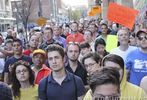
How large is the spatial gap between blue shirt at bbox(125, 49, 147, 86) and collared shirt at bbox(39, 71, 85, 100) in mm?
1244

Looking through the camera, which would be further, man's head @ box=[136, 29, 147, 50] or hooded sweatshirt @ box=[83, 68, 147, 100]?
man's head @ box=[136, 29, 147, 50]

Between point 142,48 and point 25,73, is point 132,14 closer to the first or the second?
point 142,48

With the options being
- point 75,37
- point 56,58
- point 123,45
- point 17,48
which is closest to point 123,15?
point 123,45

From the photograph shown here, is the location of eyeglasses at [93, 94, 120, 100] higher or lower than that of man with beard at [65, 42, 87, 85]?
higher

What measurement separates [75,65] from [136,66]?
94 centimetres

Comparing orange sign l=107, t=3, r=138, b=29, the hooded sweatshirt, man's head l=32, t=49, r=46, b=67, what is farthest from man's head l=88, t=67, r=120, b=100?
orange sign l=107, t=3, r=138, b=29

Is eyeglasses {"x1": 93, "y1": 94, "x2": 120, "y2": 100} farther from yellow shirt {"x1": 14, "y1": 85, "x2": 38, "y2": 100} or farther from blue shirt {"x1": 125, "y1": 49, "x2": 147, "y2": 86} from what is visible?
blue shirt {"x1": 125, "y1": 49, "x2": 147, "y2": 86}

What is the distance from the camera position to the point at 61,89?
4840mm

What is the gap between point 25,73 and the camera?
556cm

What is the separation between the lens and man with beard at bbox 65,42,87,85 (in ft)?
20.0

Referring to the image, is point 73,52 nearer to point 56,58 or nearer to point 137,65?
point 137,65

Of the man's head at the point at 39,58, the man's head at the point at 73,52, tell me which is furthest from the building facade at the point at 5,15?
the man's head at the point at 73,52

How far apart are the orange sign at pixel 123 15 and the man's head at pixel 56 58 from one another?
11.3 ft

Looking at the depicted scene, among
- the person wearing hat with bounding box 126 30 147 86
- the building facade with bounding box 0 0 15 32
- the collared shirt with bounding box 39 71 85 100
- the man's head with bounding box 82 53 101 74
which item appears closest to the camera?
the collared shirt with bounding box 39 71 85 100
